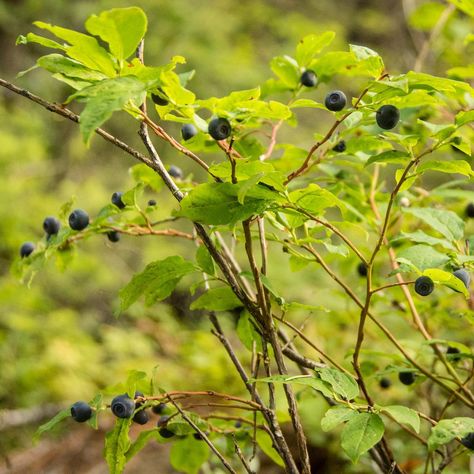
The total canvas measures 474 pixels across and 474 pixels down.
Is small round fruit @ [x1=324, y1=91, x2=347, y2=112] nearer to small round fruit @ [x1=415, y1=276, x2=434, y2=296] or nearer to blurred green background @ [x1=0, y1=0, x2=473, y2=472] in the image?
small round fruit @ [x1=415, y1=276, x2=434, y2=296]

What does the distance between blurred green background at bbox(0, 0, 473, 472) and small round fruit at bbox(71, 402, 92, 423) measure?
3.67 ft

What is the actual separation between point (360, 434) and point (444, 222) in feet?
1.20

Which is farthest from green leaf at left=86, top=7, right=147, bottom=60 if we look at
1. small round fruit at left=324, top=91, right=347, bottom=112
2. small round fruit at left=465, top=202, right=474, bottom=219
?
small round fruit at left=465, top=202, right=474, bottom=219

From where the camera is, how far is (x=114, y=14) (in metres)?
0.59

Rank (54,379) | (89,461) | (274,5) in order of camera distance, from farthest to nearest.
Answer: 1. (274,5)
2. (54,379)
3. (89,461)

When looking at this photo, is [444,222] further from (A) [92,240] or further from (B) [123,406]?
(A) [92,240]

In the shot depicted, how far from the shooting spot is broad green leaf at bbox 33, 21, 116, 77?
588mm

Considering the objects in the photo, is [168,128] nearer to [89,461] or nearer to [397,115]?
[89,461]

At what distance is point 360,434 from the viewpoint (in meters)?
0.61

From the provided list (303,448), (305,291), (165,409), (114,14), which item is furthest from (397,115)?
(305,291)

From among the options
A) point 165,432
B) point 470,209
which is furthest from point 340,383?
point 470,209

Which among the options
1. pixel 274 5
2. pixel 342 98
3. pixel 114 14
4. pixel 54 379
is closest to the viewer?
pixel 114 14

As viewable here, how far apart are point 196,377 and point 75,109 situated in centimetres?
249

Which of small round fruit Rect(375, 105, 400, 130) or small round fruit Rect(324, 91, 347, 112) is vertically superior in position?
small round fruit Rect(375, 105, 400, 130)
